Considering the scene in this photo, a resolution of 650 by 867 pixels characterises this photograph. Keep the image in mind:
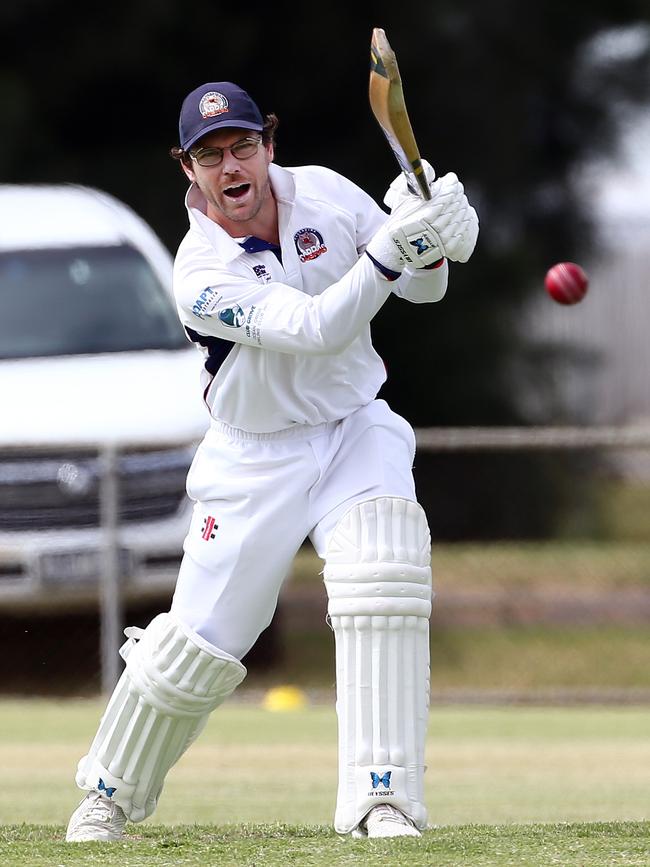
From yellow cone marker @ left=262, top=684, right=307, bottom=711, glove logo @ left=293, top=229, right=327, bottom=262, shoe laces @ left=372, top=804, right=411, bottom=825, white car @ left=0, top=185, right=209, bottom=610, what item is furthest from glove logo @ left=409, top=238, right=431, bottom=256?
yellow cone marker @ left=262, top=684, right=307, bottom=711

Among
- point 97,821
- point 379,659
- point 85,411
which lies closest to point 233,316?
point 379,659

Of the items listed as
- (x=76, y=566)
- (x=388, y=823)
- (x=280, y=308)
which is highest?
(x=76, y=566)

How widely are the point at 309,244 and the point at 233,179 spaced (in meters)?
0.23

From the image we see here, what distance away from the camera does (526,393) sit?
14656 millimetres

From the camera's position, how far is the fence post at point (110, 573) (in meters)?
9.01

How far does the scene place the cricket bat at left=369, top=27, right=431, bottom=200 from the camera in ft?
13.4

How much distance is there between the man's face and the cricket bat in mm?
371

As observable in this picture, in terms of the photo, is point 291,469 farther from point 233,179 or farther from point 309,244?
point 233,179

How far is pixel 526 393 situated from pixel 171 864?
10943 mm

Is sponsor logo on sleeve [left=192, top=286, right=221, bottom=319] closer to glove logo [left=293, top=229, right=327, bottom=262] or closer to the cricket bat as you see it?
glove logo [left=293, top=229, right=327, bottom=262]

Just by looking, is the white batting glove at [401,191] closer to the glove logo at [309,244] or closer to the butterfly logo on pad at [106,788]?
the glove logo at [309,244]

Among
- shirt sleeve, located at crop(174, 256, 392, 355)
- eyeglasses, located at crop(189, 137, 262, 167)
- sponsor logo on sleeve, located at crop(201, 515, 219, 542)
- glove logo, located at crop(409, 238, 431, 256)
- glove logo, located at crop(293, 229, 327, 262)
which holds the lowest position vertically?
sponsor logo on sleeve, located at crop(201, 515, 219, 542)

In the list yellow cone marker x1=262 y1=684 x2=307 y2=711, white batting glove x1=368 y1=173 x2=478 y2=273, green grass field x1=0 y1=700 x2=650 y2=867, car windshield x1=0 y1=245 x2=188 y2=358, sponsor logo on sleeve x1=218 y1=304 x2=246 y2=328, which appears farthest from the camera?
car windshield x1=0 y1=245 x2=188 y2=358

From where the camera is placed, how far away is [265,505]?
4.43m
